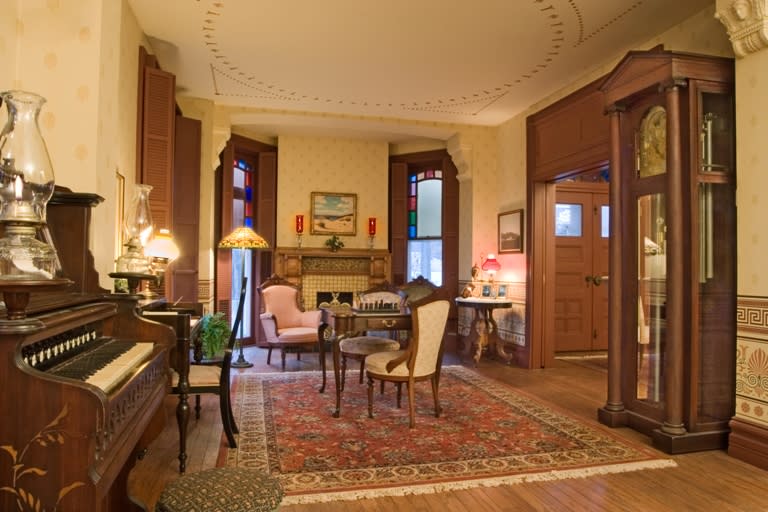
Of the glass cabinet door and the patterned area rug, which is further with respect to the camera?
the glass cabinet door

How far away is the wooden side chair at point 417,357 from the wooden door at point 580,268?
349cm

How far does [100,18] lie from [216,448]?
2.51 meters

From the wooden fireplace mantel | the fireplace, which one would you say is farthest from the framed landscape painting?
the fireplace

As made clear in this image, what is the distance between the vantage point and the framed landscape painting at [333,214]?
7.64m

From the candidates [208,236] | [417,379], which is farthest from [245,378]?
[417,379]

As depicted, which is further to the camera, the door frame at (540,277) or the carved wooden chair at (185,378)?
the door frame at (540,277)

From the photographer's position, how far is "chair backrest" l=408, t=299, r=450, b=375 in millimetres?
3650

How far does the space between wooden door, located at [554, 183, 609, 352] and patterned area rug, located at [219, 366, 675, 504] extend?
2.58 meters

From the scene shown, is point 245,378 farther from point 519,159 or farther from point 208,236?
point 519,159

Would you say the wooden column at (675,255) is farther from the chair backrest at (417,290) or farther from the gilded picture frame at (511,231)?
the chair backrest at (417,290)

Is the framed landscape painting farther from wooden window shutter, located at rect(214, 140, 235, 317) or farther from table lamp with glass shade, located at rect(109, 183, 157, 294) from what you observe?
table lamp with glass shade, located at rect(109, 183, 157, 294)

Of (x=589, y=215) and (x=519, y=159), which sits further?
(x=589, y=215)

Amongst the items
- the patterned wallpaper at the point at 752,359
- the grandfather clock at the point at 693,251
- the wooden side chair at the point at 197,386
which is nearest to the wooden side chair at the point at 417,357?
the wooden side chair at the point at 197,386

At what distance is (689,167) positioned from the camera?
10.8ft
